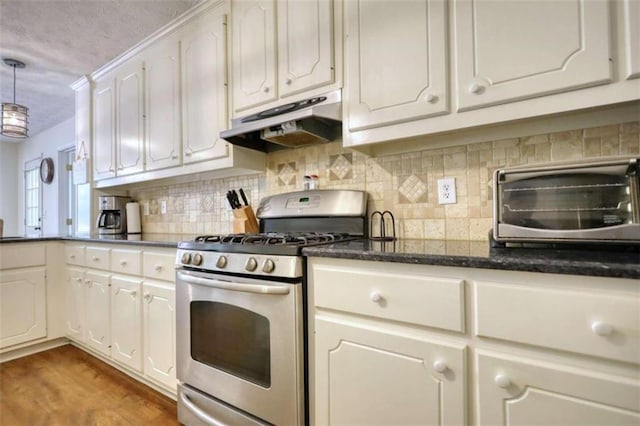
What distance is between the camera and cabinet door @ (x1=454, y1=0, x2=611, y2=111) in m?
0.97

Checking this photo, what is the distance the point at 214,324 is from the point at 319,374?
556 millimetres

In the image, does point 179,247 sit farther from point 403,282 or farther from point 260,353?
point 403,282

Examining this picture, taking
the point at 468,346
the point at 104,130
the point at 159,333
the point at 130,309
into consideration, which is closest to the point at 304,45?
the point at 468,346

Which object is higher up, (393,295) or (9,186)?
(9,186)

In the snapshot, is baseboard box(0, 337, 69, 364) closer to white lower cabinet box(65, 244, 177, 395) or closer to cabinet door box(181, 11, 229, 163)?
white lower cabinet box(65, 244, 177, 395)

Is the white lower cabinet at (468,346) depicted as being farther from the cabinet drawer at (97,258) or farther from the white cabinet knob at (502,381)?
the cabinet drawer at (97,258)

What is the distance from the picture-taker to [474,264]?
883mm

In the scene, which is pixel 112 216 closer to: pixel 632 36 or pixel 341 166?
pixel 341 166

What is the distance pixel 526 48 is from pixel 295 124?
977 mm

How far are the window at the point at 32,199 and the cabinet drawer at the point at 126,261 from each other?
167 inches

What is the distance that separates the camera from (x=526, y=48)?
1.07m

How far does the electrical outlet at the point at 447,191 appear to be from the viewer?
1.49 m

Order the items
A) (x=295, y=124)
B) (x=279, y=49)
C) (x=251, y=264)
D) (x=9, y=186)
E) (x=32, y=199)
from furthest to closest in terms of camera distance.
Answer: (x=9, y=186)
(x=32, y=199)
(x=279, y=49)
(x=295, y=124)
(x=251, y=264)

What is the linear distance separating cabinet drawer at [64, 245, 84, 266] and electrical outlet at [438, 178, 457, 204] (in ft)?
8.47
